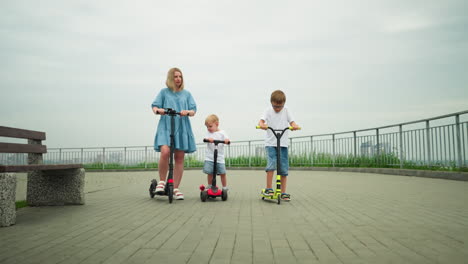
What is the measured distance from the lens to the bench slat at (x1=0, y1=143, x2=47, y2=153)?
4.93m

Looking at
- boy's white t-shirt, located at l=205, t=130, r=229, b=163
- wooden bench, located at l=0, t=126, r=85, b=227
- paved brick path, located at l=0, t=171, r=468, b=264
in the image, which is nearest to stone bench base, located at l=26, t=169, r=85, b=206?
wooden bench, located at l=0, t=126, r=85, b=227

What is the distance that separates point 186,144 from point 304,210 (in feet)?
7.52

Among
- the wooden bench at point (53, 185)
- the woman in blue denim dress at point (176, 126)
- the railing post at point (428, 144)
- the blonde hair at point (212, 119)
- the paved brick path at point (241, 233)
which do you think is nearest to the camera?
the paved brick path at point (241, 233)

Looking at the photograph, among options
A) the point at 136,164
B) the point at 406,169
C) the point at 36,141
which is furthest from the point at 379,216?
the point at 136,164

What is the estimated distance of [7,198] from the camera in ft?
12.8

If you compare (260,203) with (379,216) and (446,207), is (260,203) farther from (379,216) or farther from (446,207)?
(446,207)

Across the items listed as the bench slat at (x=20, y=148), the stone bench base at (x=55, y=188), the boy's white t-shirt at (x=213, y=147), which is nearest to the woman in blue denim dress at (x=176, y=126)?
the boy's white t-shirt at (x=213, y=147)

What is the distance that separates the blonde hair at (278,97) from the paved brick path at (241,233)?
64.3 inches

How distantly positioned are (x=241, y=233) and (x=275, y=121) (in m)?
2.96

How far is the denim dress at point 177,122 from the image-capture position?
6191mm

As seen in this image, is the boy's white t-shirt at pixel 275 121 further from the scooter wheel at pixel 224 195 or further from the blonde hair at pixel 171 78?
the blonde hair at pixel 171 78

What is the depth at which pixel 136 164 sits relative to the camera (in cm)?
2684

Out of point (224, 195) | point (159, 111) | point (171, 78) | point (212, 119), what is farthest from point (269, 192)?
point (171, 78)

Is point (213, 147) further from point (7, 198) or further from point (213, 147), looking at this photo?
point (7, 198)
